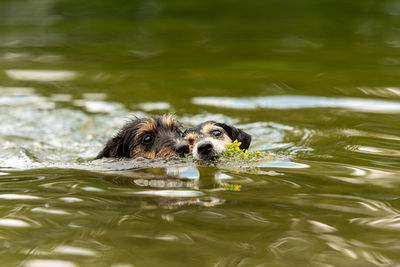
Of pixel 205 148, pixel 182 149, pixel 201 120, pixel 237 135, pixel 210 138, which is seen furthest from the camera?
pixel 201 120

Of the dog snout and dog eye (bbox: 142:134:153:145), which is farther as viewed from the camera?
dog eye (bbox: 142:134:153:145)

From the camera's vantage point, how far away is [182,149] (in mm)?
7801

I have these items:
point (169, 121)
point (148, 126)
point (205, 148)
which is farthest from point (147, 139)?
point (205, 148)

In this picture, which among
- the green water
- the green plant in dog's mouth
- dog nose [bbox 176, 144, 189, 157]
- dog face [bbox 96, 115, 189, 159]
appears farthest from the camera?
dog face [bbox 96, 115, 189, 159]

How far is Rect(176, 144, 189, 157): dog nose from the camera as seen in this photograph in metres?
7.79

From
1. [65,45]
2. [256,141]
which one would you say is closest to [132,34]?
[65,45]

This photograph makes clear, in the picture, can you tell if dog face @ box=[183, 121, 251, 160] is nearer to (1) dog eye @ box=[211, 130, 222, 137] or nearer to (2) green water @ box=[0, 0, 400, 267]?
(1) dog eye @ box=[211, 130, 222, 137]

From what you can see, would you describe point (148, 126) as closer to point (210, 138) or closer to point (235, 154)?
point (210, 138)

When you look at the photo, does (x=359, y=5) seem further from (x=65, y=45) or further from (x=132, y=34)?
(x=65, y=45)

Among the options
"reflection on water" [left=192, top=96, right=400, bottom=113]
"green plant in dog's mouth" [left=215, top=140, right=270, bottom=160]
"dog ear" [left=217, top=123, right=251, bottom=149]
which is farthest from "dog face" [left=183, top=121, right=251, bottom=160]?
"reflection on water" [left=192, top=96, right=400, bottom=113]

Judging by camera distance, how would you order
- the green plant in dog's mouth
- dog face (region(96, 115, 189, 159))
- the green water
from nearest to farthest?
the green water < the green plant in dog's mouth < dog face (region(96, 115, 189, 159))

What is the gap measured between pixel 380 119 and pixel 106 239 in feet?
21.2

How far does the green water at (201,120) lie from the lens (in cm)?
430

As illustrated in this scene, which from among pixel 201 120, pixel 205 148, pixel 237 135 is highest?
pixel 205 148
